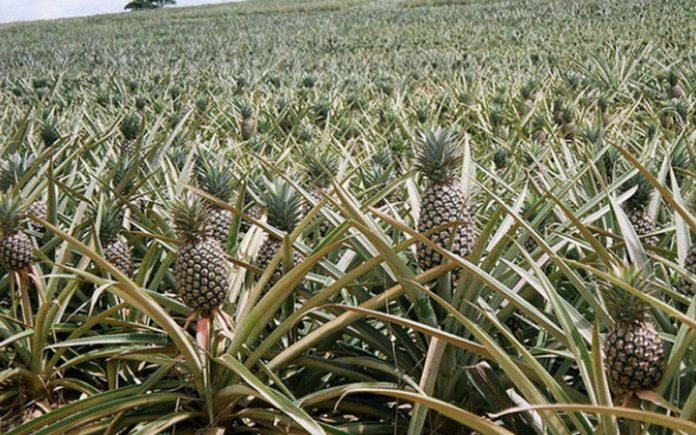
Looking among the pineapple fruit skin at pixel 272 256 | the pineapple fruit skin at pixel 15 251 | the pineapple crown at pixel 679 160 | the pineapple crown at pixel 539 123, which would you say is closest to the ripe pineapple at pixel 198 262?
the pineapple fruit skin at pixel 272 256

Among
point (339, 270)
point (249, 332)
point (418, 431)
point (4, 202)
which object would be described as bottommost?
point (418, 431)

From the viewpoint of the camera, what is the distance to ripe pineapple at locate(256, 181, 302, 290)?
1903 millimetres

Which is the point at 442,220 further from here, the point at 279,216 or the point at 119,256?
the point at 119,256

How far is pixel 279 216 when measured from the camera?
1931 millimetres

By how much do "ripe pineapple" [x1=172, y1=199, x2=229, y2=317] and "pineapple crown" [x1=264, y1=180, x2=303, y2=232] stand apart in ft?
0.95

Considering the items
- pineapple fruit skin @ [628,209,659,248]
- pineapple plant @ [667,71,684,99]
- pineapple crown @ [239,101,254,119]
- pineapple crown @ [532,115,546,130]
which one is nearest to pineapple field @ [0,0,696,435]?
pineapple fruit skin @ [628,209,659,248]

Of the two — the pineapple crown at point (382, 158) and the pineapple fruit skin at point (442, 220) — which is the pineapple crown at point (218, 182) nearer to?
the pineapple fruit skin at point (442, 220)

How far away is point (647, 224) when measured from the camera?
6.28ft

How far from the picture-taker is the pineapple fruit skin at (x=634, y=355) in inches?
46.4

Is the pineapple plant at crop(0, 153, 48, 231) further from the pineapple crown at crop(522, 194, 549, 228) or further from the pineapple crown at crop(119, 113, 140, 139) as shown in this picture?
the pineapple crown at crop(522, 194, 549, 228)

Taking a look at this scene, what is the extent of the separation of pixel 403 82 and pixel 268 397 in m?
4.74

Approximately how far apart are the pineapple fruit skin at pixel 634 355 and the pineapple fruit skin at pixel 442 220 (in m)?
0.50

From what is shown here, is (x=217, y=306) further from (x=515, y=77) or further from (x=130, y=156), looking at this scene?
(x=515, y=77)

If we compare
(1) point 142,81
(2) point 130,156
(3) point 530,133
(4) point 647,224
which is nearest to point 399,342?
(4) point 647,224
